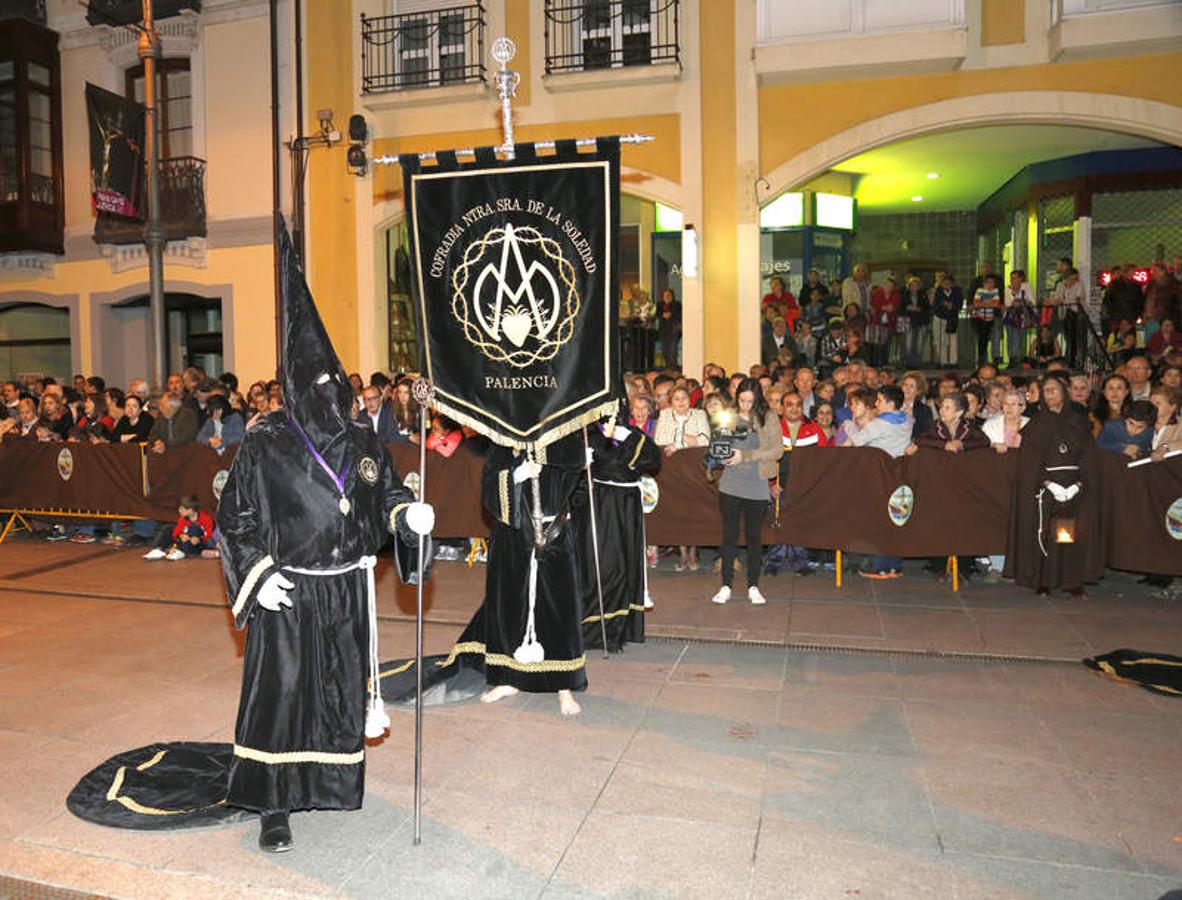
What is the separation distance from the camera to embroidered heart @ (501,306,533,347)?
5.89 meters

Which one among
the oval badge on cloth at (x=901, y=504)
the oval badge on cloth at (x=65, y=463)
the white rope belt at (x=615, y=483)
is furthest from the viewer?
the oval badge on cloth at (x=65, y=463)

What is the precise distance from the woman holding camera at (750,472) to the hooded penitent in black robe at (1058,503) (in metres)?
2.25

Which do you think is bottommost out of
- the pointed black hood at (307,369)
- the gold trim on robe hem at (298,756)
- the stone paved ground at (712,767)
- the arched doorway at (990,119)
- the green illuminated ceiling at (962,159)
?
the stone paved ground at (712,767)

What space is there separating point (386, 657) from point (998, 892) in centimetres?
462

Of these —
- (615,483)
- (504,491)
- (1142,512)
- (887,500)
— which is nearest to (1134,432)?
(1142,512)

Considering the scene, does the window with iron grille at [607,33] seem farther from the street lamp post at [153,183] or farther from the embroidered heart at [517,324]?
the embroidered heart at [517,324]

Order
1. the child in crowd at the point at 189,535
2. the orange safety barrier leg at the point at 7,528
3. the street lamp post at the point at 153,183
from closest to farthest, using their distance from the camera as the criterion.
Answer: the child in crowd at the point at 189,535, the orange safety barrier leg at the point at 7,528, the street lamp post at the point at 153,183

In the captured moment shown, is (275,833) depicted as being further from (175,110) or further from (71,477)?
(175,110)

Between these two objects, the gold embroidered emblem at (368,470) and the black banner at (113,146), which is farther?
A: the black banner at (113,146)

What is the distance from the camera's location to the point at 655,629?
8023 mm

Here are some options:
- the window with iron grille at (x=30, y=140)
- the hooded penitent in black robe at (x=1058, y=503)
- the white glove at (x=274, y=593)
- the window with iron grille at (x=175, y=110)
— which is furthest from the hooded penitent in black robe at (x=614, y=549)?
the window with iron grille at (x=30, y=140)

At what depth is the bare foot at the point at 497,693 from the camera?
629 cm

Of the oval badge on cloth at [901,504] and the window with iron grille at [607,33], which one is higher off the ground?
the window with iron grille at [607,33]

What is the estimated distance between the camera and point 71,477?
12.5 metres
